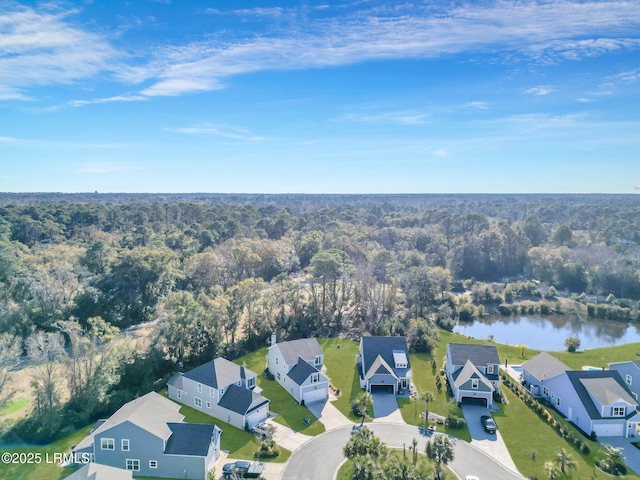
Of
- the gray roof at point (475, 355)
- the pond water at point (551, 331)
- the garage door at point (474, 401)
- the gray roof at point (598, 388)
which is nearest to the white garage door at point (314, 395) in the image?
the garage door at point (474, 401)

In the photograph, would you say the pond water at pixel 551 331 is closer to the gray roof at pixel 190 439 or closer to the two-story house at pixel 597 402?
the two-story house at pixel 597 402

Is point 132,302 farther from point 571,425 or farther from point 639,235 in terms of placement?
point 639,235

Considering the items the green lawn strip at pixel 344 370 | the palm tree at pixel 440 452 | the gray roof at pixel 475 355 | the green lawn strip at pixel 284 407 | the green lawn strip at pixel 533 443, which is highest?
the gray roof at pixel 475 355

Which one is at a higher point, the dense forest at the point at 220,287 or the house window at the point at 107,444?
the dense forest at the point at 220,287

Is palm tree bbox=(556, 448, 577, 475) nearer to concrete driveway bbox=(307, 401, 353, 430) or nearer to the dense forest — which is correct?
concrete driveway bbox=(307, 401, 353, 430)

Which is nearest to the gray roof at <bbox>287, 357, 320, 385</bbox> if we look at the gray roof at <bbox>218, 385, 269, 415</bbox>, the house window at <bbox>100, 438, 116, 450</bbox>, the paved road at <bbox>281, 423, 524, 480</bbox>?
the gray roof at <bbox>218, 385, 269, 415</bbox>

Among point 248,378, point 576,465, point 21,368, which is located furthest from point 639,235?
point 21,368
